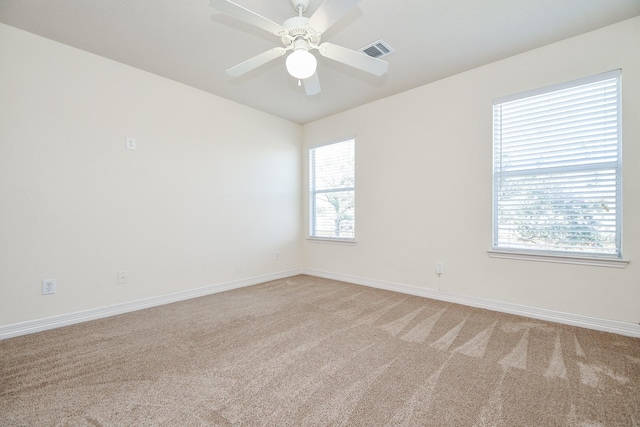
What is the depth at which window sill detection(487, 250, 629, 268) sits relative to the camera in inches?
89.0

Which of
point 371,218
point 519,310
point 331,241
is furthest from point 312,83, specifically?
point 519,310

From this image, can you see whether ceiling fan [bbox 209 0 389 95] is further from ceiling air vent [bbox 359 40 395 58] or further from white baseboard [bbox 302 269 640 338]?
white baseboard [bbox 302 269 640 338]

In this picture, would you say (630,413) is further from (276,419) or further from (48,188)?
(48,188)

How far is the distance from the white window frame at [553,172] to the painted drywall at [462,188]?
0.05m

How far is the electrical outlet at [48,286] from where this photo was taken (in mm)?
2420

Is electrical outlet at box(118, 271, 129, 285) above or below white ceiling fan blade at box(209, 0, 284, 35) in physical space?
below

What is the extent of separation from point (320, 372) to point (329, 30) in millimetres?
2675

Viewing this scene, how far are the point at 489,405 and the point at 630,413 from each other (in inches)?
26.6

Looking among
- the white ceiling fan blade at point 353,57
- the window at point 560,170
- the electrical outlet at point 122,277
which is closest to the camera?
the white ceiling fan blade at point 353,57

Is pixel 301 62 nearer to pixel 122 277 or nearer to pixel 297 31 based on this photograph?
pixel 297 31

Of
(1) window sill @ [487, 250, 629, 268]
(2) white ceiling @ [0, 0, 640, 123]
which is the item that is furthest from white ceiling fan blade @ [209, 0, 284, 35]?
(1) window sill @ [487, 250, 629, 268]

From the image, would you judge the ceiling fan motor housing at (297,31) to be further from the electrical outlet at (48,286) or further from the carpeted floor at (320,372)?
the electrical outlet at (48,286)

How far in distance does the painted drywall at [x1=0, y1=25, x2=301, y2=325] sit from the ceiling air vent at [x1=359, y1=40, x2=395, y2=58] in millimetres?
2088

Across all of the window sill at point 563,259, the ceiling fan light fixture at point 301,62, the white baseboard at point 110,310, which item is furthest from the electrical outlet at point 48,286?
the window sill at point 563,259
